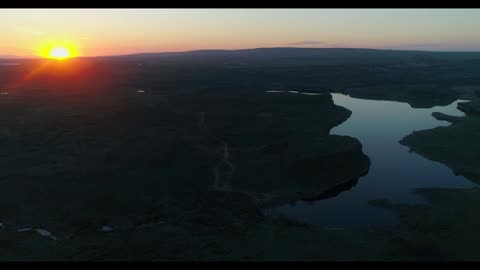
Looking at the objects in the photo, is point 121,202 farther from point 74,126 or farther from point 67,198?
point 74,126

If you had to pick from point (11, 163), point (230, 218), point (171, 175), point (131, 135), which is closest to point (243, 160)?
point (171, 175)

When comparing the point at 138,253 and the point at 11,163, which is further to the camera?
the point at 11,163

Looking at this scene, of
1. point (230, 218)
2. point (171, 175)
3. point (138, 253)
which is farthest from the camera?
point (171, 175)

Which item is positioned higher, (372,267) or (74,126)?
(372,267)

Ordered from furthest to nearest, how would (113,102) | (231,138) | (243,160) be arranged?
1. (113,102)
2. (231,138)
3. (243,160)

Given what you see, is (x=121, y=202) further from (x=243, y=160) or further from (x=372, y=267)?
(x=372, y=267)
